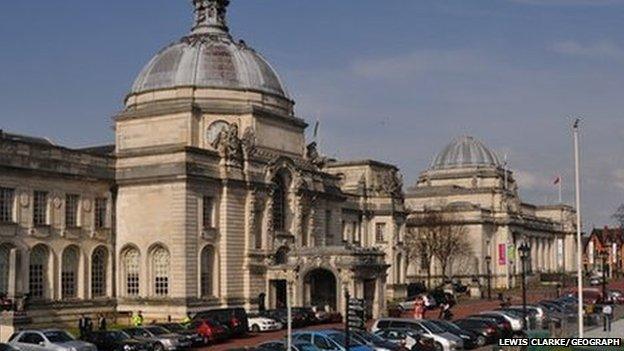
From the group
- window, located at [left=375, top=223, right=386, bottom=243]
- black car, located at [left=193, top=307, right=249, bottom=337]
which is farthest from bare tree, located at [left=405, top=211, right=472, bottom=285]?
black car, located at [left=193, top=307, right=249, bottom=337]

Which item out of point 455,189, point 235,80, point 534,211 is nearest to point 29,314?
point 235,80

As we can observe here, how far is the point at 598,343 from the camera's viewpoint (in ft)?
145

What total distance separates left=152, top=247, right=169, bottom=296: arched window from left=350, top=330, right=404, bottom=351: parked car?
26.3m

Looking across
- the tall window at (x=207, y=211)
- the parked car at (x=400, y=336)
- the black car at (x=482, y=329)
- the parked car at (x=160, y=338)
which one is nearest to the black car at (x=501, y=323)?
the black car at (x=482, y=329)

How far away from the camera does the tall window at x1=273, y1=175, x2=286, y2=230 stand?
80.8 m

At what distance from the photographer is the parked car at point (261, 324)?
63875 mm

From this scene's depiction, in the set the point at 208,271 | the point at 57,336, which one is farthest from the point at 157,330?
the point at 208,271

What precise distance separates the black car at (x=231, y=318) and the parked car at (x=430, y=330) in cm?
938

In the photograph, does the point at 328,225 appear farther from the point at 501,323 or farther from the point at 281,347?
the point at 281,347

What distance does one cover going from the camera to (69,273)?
7006 centimetres

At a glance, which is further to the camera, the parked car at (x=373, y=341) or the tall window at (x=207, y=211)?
the tall window at (x=207, y=211)

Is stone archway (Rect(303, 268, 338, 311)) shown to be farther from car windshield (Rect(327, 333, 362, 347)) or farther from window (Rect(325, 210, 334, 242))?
car windshield (Rect(327, 333, 362, 347))

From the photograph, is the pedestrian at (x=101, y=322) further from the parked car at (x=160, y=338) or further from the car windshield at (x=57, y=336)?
the car windshield at (x=57, y=336)

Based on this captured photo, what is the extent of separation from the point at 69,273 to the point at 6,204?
24.1ft
